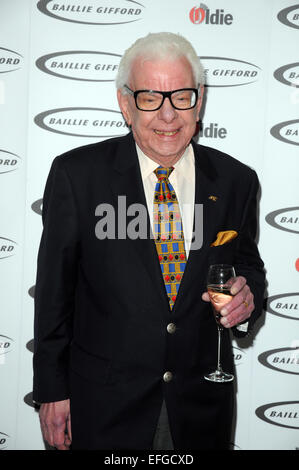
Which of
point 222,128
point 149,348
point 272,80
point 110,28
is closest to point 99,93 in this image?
point 110,28

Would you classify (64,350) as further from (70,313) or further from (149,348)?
(149,348)

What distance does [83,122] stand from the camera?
2980 mm

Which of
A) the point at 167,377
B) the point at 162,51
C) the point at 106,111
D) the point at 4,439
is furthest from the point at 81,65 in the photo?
the point at 4,439

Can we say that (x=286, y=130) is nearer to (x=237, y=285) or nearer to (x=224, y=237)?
(x=224, y=237)

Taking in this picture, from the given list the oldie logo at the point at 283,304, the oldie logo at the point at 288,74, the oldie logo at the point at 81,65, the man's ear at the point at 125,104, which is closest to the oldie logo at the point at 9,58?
the oldie logo at the point at 81,65

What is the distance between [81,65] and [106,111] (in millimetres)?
311

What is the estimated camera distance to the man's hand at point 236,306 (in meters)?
1.90

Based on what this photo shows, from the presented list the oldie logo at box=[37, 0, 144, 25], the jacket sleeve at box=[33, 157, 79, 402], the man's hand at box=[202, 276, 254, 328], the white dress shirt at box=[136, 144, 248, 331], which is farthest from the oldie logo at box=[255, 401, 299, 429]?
the oldie logo at box=[37, 0, 144, 25]

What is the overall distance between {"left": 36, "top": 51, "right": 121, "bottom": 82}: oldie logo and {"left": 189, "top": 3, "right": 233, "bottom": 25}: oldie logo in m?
0.52

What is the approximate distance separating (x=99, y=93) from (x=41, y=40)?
0.46 meters

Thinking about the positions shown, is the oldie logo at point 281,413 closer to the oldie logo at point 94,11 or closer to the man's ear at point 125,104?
the man's ear at point 125,104

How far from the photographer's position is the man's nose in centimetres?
200

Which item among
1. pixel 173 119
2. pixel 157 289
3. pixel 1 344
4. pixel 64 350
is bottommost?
pixel 1 344

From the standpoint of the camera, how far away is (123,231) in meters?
1.98
